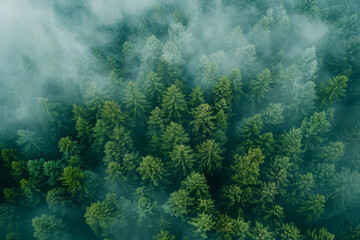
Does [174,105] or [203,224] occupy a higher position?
[174,105]

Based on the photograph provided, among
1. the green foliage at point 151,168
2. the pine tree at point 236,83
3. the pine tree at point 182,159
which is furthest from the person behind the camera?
the pine tree at point 236,83

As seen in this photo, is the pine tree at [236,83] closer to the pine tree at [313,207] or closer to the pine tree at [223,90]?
the pine tree at [223,90]

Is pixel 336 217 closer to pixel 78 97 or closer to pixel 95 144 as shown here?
pixel 95 144

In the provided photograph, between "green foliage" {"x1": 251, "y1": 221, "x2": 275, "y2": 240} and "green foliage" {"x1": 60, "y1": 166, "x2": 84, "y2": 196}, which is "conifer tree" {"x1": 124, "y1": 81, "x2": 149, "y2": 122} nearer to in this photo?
"green foliage" {"x1": 60, "y1": 166, "x2": 84, "y2": 196}

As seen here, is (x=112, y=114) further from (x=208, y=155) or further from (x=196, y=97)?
(x=208, y=155)

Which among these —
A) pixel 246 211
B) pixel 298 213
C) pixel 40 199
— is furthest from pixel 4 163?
pixel 298 213

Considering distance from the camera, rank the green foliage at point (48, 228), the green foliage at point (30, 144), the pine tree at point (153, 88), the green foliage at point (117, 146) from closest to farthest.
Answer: the green foliage at point (48, 228)
the green foliage at point (117, 146)
the green foliage at point (30, 144)
the pine tree at point (153, 88)

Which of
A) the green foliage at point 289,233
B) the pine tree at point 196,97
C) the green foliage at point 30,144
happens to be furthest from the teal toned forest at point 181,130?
the pine tree at point 196,97

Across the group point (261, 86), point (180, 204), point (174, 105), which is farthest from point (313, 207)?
point (174, 105)
